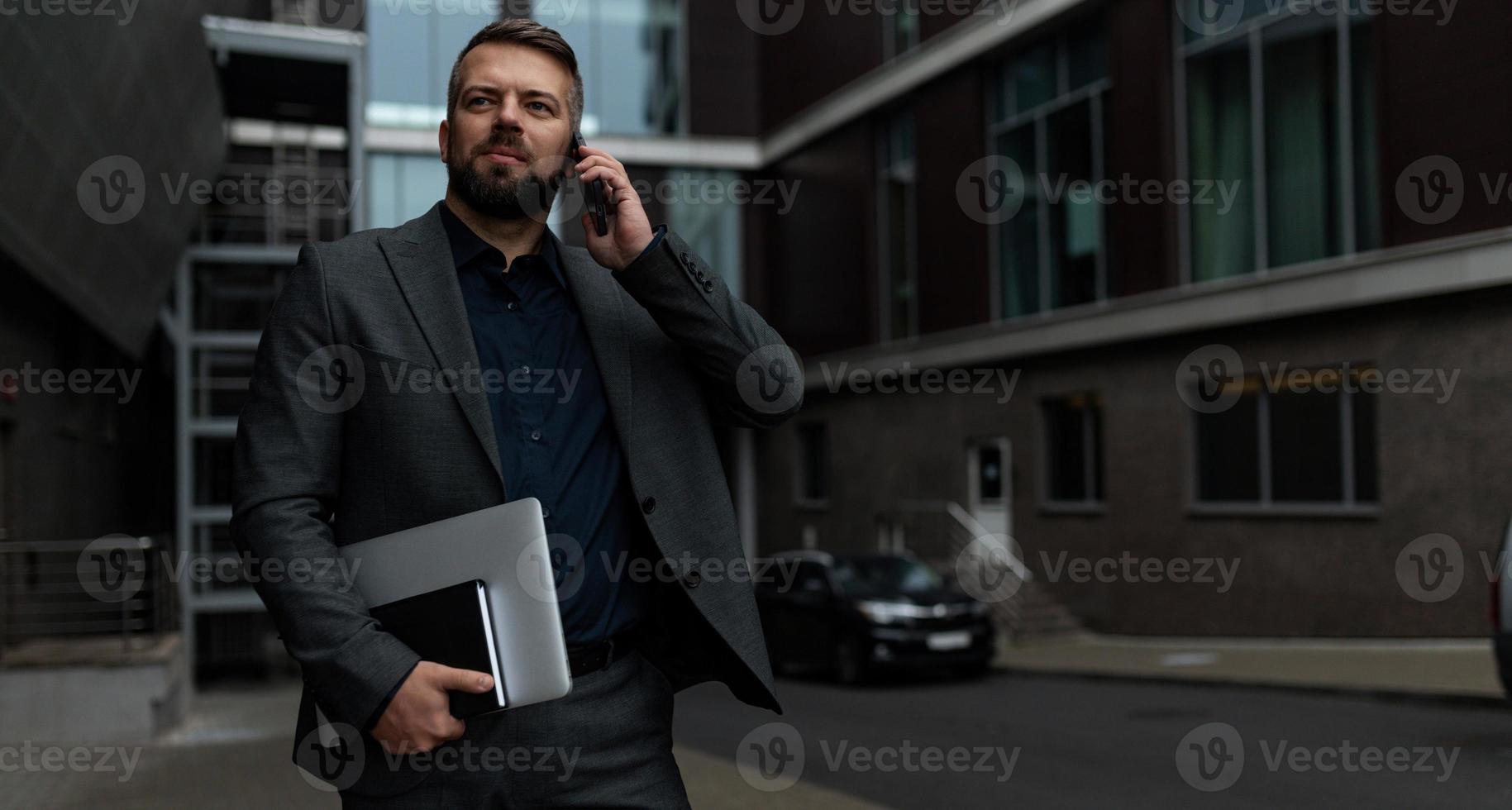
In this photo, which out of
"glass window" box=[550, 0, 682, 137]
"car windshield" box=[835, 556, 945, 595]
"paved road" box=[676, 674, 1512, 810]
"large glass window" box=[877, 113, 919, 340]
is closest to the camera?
"paved road" box=[676, 674, 1512, 810]

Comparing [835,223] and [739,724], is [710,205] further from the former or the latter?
[739,724]

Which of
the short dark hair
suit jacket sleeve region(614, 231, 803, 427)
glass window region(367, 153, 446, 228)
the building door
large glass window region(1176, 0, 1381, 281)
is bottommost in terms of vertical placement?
the building door

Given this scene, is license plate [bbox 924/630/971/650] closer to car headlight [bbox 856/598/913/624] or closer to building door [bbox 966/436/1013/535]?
car headlight [bbox 856/598/913/624]

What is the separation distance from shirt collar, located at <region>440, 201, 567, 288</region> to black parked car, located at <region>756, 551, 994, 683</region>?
1318 cm

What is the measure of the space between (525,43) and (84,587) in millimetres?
12383

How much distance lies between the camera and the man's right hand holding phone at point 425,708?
199 cm

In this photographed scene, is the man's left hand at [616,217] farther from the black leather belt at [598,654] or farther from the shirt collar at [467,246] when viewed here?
the black leather belt at [598,654]

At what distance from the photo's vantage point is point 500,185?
2322mm

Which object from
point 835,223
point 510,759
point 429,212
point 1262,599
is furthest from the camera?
point 835,223

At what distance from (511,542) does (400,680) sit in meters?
0.24

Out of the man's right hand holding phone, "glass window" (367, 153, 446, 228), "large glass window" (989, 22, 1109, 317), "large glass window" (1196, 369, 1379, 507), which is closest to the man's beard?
the man's right hand holding phone

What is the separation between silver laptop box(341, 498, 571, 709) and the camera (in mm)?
2035

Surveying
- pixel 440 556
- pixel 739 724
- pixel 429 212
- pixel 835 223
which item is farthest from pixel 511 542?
pixel 835 223

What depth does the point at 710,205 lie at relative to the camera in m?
31.8
